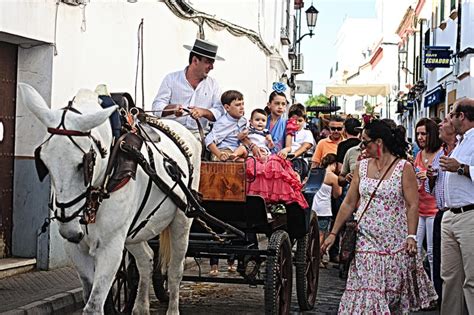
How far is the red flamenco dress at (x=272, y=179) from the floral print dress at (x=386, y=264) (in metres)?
0.90

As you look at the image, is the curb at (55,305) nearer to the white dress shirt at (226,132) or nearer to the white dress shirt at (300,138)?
the white dress shirt at (226,132)

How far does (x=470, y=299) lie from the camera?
6.72 metres

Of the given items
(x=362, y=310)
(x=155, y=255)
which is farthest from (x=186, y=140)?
(x=362, y=310)

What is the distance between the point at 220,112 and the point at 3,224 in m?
3.13

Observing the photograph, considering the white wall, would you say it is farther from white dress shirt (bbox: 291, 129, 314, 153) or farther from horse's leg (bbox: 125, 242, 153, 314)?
horse's leg (bbox: 125, 242, 153, 314)

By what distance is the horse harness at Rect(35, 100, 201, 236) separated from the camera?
17.0ft

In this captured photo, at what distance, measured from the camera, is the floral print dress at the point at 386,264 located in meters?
6.67

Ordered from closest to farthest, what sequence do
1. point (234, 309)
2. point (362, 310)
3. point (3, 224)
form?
point (362, 310)
point (234, 309)
point (3, 224)

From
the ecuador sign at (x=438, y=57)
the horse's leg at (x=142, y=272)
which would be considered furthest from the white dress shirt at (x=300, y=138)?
the ecuador sign at (x=438, y=57)

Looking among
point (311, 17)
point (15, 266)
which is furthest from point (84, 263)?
point (311, 17)

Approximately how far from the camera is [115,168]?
564cm

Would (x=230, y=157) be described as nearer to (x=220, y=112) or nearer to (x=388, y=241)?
(x=220, y=112)

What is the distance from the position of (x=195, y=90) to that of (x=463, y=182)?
107 inches

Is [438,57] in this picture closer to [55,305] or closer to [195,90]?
[195,90]
